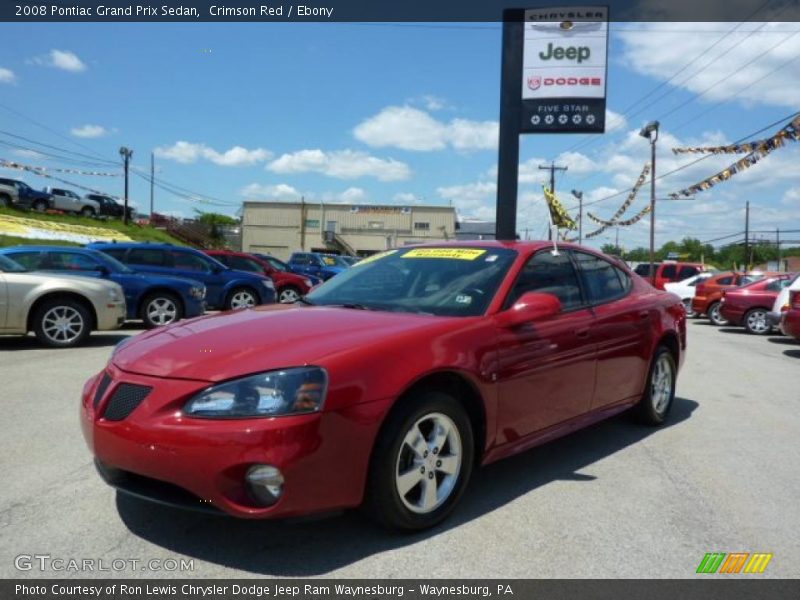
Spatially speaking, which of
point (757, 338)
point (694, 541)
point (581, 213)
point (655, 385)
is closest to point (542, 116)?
point (757, 338)

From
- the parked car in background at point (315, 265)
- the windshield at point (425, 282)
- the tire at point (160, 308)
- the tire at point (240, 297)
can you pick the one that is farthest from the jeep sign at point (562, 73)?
the windshield at point (425, 282)

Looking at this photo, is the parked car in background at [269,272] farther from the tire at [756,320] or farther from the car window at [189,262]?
the tire at [756,320]

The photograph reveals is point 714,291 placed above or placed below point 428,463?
above

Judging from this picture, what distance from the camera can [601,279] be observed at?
5020 millimetres

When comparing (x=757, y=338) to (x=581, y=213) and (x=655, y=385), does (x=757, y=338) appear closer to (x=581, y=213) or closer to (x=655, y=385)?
(x=655, y=385)

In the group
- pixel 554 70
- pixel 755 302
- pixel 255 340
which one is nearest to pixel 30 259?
pixel 255 340

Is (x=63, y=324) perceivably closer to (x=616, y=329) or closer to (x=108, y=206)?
(x=616, y=329)

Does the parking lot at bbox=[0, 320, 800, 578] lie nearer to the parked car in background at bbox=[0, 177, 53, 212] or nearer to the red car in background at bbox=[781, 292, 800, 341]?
the red car in background at bbox=[781, 292, 800, 341]

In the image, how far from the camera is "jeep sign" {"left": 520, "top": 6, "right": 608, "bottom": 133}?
16.5 m

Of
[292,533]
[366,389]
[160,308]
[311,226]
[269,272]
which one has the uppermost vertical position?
[311,226]

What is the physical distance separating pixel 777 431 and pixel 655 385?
1141 mm

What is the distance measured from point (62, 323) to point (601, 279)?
7378mm

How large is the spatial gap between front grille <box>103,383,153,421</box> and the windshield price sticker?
7.16ft

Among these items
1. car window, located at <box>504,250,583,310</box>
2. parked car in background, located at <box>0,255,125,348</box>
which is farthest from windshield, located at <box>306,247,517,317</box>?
parked car in background, located at <box>0,255,125,348</box>
